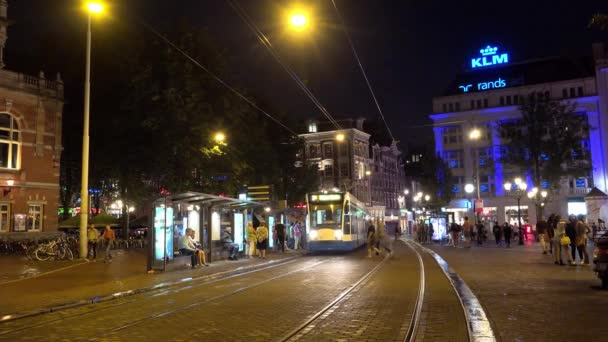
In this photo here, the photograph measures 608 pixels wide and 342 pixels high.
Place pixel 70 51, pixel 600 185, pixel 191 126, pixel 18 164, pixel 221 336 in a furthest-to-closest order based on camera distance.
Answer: pixel 600 185
pixel 70 51
pixel 18 164
pixel 191 126
pixel 221 336

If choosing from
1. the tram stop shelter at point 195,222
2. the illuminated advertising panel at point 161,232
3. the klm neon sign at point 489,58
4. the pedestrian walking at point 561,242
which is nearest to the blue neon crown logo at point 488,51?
the klm neon sign at point 489,58

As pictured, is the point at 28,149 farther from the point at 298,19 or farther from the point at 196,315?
the point at 196,315

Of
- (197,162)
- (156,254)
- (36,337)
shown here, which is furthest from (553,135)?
(36,337)

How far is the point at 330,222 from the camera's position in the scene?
2977 centimetres

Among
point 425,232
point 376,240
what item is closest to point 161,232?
point 376,240

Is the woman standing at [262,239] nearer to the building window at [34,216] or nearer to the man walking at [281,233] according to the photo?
the man walking at [281,233]

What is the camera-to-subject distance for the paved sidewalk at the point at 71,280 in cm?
1209

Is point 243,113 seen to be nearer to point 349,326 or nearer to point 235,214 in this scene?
point 235,214

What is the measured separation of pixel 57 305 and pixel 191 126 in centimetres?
2129

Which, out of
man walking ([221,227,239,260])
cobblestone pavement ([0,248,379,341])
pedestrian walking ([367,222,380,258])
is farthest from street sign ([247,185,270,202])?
cobblestone pavement ([0,248,379,341])

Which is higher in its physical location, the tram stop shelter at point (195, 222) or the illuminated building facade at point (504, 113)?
the illuminated building facade at point (504, 113)

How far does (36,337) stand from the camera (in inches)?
328

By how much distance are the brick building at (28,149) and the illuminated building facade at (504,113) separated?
42.8 m

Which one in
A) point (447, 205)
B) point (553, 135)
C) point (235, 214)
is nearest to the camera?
point (235, 214)
